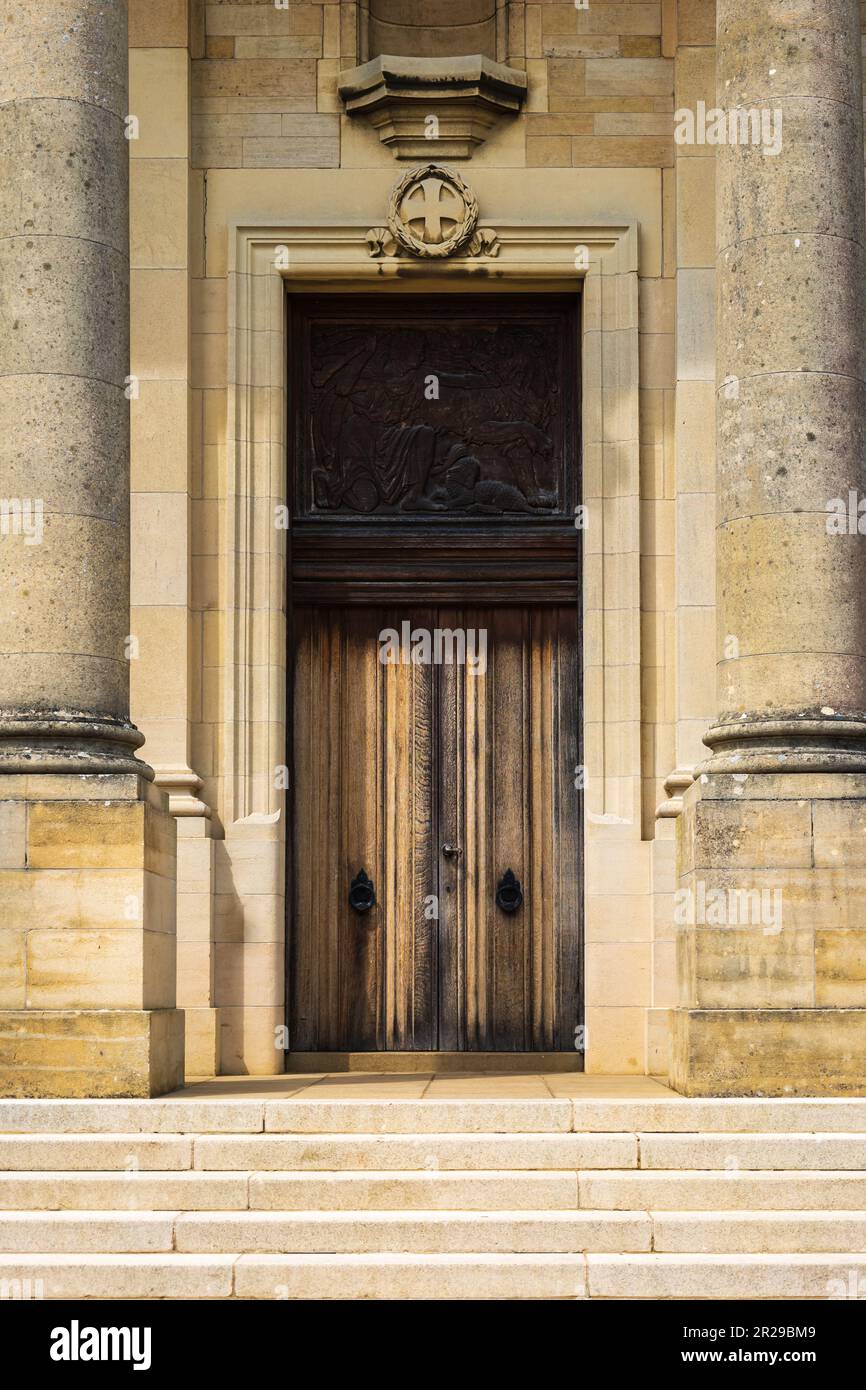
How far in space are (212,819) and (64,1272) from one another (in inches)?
224

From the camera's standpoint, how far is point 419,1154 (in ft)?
32.3

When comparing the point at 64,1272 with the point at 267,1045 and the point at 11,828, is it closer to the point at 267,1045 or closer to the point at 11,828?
the point at 11,828

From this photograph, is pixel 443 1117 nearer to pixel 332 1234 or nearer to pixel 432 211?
pixel 332 1234

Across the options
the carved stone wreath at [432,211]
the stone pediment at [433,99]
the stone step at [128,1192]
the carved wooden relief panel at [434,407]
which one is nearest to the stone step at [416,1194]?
the stone step at [128,1192]

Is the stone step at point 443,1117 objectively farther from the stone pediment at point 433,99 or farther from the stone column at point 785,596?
the stone pediment at point 433,99

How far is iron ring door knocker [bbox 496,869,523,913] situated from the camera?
48.6 ft

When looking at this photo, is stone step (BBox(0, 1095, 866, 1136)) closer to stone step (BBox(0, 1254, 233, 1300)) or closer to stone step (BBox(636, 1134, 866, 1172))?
stone step (BBox(636, 1134, 866, 1172))

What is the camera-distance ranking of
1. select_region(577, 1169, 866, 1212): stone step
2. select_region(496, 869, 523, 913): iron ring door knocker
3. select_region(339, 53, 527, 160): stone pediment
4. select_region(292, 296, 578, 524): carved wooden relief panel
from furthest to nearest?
select_region(292, 296, 578, 524): carved wooden relief panel < select_region(496, 869, 523, 913): iron ring door knocker < select_region(339, 53, 527, 160): stone pediment < select_region(577, 1169, 866, 1212): stone step

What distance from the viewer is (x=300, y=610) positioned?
15.1 metres

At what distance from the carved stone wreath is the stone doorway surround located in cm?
16

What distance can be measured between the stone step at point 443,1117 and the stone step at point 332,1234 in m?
0.93

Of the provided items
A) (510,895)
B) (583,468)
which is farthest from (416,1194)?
(583,468)

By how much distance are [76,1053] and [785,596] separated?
184 inches

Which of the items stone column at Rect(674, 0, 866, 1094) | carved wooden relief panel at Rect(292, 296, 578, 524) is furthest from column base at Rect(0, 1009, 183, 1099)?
carved wooden relief panel at Rect(292, 296, 578, 524)
